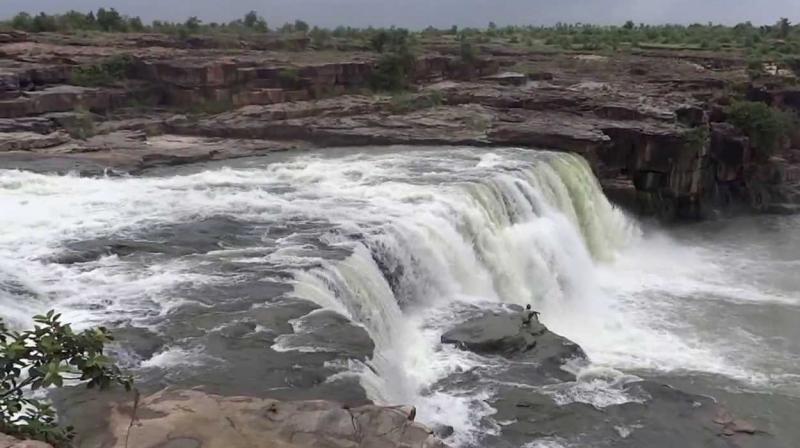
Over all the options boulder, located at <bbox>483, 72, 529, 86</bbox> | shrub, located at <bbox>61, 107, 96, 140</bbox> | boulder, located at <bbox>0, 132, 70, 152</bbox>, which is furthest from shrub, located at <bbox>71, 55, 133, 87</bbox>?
boulder, located at <bbox>483, 72, 529, 86</bbox>

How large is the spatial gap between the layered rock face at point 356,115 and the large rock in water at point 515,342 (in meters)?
10.5

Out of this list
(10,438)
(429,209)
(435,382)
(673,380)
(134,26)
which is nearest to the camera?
(10,438)

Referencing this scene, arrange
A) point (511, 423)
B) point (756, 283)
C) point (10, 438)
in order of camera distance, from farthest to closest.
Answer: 1. point (756, 283)
2. point (511, 423)
3. point (10, 438)

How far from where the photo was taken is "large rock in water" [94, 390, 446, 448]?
688 centimetres

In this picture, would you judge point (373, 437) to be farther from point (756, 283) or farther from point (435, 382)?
Result: point (756, 283)

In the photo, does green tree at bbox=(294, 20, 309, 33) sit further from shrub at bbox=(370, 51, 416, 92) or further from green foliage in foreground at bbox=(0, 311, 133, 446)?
green foliage in foreground at bbox=(0, 311, 133, 446)

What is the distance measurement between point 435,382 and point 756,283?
Result: 12.1 m

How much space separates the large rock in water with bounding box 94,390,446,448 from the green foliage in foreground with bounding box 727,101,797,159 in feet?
84.4

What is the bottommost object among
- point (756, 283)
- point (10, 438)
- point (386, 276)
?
point (756, 283)

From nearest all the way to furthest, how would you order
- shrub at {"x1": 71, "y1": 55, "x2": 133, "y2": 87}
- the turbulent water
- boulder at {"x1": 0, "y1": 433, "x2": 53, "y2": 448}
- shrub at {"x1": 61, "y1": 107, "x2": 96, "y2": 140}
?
boulder at {"x1": 0, "y1": 433, "x2": 53, "y2": 448} → the turbulent water → shrub at {"x1": 61, "y1": 107, "x2": 96, "y2": 140} → shrub at {"x1": 71, "y1": 55, "x2": 133, "y2": 87}

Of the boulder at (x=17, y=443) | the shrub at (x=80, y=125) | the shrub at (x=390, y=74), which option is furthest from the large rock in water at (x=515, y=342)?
the shrub at (x=390, y=74)

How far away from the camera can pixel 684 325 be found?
16938 millimetres

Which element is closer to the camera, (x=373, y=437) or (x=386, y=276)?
(x=373, y=437)

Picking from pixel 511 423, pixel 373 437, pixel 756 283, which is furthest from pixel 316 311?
pixel 756 283
